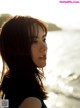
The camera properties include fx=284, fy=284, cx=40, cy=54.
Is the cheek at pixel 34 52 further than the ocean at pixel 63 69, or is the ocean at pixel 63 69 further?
the ocean at pixel 63 69

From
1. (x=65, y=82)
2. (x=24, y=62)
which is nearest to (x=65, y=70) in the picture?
(x=65, y=82)

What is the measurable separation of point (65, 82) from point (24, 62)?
513mm

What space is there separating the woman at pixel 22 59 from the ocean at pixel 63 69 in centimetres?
40

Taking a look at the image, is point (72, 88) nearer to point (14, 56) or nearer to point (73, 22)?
point (73, 22)

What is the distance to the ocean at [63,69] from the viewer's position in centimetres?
138

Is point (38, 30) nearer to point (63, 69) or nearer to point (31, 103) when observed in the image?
point (31, 103)

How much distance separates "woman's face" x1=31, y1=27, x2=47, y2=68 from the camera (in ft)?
3.14

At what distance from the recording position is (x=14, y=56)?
0.94 m

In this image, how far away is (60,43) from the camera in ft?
4.64

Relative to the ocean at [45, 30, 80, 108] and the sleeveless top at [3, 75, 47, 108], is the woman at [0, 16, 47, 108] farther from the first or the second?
the ocean at [45, 30, 80, 108]

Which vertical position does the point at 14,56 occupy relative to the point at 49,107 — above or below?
above

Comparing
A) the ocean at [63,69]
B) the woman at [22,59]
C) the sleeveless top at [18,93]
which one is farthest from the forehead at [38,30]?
the ocean at [63,69]

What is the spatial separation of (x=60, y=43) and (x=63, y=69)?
0.13 meters

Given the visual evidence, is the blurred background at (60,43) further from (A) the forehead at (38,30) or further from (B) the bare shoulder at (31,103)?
(B) the bare shoulder at (31,103)
